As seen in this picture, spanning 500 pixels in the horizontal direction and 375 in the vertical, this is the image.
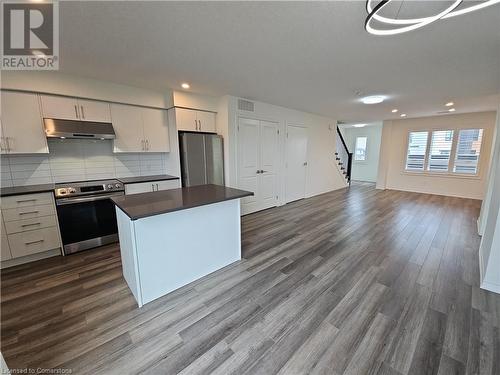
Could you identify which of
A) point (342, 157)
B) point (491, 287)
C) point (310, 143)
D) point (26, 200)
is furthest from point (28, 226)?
point (342, 157)

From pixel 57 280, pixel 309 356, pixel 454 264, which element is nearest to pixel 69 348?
pixel 57 280

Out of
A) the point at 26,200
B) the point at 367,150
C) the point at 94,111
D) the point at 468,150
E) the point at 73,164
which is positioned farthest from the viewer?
the point at 367,150

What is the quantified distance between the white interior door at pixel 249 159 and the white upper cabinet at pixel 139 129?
4.93ft

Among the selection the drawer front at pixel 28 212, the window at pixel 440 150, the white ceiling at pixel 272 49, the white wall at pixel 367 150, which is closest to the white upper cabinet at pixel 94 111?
the white ceiling at pixel 272 49

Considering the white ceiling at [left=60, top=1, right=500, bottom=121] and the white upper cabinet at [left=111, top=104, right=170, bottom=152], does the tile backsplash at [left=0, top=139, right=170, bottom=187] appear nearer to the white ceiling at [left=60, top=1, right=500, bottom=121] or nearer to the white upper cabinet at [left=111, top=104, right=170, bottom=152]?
the white upper cabinet at [left=111, top=104, right=170, bottom=152]

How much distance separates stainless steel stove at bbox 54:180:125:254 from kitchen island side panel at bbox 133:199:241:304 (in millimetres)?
1694

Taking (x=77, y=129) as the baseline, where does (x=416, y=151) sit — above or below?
below

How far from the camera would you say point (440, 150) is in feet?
21.4

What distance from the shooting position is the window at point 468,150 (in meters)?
5.89

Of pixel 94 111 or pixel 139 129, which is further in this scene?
pixel 139 129

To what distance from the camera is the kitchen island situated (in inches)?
74.9

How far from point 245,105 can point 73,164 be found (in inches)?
128

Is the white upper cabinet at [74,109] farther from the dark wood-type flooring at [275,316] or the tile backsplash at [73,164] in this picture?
the dark wood-type flooring at [275,316]

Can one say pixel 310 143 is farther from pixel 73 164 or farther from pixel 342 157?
pixel 73 164
